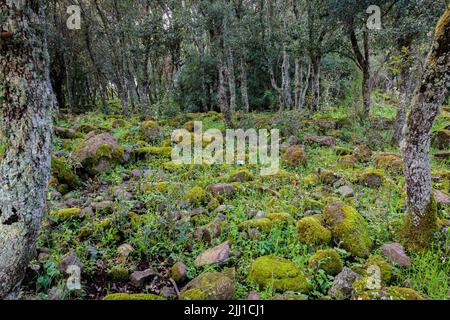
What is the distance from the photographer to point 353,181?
6.66 m

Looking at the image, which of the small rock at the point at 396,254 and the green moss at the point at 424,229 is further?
the green moss at the point at 424,229

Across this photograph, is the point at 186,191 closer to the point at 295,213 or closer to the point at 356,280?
the point at 295,213

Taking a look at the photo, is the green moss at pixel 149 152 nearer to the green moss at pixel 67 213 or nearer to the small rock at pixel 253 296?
the green moss at pixel 67 213

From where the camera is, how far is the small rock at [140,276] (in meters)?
3.70

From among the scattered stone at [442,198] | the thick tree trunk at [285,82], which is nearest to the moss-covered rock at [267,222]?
the scattered stone at [442,198]

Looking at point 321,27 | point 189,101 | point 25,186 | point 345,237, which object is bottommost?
point 345,237

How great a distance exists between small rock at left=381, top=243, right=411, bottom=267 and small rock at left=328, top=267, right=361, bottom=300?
0.74m

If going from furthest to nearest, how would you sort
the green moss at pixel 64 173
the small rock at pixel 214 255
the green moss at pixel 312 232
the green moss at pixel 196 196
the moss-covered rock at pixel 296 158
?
the moss-covered rock at pixel 296 158 < the green moss at pixel 64 173 < the green moss at pixel 196 196 < the green moss at pixel 312 232 < the small rock at pixel 214 255

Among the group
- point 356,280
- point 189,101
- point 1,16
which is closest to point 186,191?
point 356,280

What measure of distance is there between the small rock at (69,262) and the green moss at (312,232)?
9.15ft

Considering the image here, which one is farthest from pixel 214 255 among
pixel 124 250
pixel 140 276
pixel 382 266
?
pixel 382 266

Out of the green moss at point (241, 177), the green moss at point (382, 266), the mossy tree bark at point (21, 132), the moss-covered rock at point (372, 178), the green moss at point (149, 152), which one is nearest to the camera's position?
the mossy tree bark at point (21, 132)

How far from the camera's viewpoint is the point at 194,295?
3.27 meters

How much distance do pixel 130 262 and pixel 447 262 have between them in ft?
12.4
